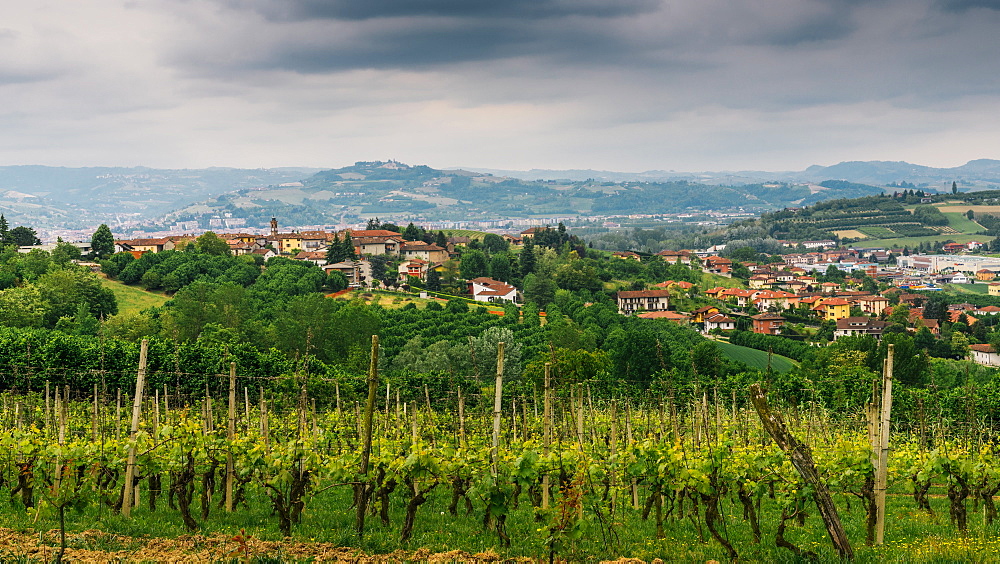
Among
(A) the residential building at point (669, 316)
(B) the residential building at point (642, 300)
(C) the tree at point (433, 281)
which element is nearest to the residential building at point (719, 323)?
(A) the residential building at point (669, 316)

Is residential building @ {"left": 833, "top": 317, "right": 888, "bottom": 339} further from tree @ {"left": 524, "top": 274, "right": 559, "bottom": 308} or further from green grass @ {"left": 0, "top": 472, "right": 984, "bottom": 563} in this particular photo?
green grass @ {"left": 0, "top": 472, "right": 984, "bottom": 563}

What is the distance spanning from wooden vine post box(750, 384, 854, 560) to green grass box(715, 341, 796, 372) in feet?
202

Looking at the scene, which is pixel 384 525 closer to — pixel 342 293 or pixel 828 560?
pixel 828 560

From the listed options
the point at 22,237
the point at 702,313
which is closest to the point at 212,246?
the point at 22,237

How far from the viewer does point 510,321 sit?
69.6 m

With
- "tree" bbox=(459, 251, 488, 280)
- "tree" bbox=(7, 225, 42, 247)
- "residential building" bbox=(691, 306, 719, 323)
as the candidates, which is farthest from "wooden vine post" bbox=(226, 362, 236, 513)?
"tree" bbox=(7, 225, 42, 247)

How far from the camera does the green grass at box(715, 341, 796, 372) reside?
69769 mm

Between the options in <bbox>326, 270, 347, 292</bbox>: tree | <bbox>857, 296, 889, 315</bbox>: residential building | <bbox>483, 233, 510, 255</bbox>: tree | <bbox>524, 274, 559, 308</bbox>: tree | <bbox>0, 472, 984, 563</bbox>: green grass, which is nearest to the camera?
<bbox>0, 472, 984, 563</bbox>: green grass

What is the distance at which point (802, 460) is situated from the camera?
349 inches

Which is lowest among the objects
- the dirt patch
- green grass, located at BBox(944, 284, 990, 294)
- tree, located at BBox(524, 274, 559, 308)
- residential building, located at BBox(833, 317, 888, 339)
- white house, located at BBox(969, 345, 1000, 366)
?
green grass, located at BBox(944, 284, 990, 294)

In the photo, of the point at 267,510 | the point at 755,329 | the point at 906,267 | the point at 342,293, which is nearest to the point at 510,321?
the point at 342,293

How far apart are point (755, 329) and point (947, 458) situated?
8488 centimetres

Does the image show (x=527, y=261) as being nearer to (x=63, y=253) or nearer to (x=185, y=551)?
(x=63, y=253)

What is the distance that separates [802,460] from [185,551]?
283 inches
